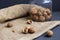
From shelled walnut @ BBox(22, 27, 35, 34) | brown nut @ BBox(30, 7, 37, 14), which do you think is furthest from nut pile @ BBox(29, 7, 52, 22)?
shelled walnut @ BBox(22, 27, 35, 34)

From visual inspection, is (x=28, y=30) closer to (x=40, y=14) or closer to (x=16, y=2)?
(x=40, y=14)

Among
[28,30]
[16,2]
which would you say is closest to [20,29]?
[28,30]

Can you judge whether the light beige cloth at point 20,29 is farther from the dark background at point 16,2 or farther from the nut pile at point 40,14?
the dark background at point 16,2

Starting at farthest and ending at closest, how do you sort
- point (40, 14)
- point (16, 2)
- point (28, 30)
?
point (16, 2) → point (40, 14) → point (28, 30)

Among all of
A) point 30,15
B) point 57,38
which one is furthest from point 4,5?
point 57,38

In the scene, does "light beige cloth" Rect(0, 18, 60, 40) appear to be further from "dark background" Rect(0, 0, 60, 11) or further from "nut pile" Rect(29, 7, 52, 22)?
"dark background" Rect(0, 0, 60, 11)

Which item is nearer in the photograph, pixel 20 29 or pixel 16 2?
pixel 20 29

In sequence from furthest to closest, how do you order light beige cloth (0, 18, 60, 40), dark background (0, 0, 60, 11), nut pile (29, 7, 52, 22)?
dark background (0, 0, 60, 11)
nut pile (29, 7, 52, 22)
light beige cloth (0, 18, 60, 40)

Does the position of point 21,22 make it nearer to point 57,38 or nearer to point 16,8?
point 16,8
